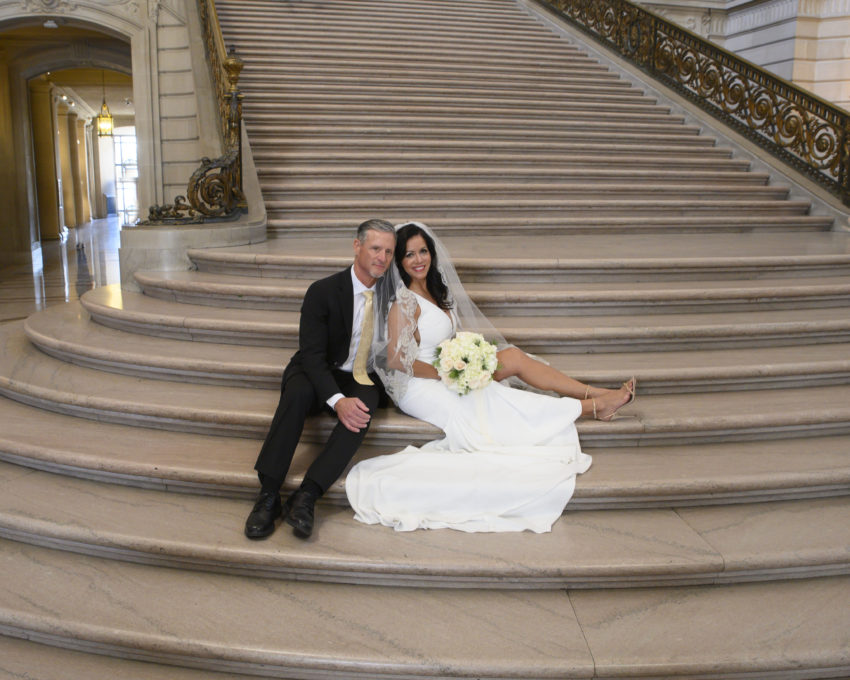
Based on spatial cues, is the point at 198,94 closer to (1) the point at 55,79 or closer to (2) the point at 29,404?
(2) the point at 29,404

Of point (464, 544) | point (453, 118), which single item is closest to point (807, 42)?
point (453, 118)

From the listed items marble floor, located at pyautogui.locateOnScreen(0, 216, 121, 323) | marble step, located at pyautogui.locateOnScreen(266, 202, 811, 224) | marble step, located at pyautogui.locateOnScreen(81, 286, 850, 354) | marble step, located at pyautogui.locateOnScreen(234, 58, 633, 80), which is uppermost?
marble step, located at pyautogui.locateOnScreen(234, 58, 633, 80)

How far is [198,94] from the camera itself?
812 centimetres

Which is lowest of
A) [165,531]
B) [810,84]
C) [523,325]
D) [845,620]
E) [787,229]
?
[845,620]

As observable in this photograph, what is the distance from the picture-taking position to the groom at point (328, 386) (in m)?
3.15

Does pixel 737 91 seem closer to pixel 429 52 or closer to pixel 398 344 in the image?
pixel 429 52

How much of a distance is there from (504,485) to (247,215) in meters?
4.00

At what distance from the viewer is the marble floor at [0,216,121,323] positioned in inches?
333

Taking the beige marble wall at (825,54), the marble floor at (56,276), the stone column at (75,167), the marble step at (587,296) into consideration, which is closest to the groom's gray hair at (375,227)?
the marble step at (587,296)

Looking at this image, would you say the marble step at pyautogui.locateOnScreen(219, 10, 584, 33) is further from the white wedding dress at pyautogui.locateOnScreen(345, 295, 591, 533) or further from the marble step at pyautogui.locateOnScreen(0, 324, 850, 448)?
the white wedding dress at pyautogui.locateOnScreen(345, 295, 591, 533)

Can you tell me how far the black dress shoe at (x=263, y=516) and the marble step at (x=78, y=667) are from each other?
56 cm

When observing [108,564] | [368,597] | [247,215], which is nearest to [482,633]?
[368,597]

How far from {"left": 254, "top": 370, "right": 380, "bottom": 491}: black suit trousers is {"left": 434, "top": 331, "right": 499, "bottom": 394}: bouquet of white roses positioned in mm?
486

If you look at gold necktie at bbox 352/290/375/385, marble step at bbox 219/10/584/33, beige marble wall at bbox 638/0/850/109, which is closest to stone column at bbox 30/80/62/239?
marble step at bbox 219/10/584/33
